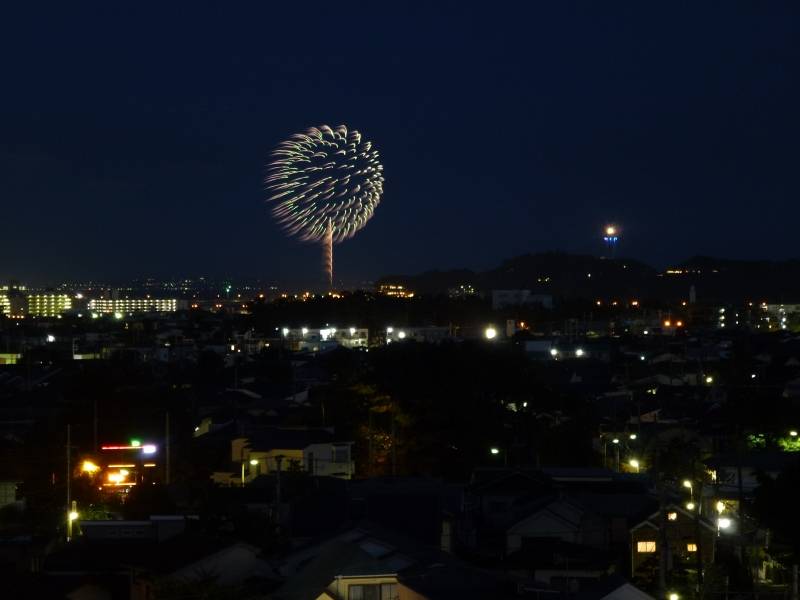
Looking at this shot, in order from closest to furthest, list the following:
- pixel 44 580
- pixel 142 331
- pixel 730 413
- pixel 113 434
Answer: pixel 44 580 → pixel 113 434 → pixel 730 413 → pixel 142 331

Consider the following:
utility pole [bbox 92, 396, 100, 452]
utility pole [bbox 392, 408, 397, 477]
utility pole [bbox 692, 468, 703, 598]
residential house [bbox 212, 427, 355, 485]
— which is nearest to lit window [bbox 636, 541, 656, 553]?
utility pole [bbox 692, 468, 703, 598]

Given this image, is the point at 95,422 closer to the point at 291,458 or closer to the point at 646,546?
the point at 291,458

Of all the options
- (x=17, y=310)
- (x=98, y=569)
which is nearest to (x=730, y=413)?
(x=98, y=569)

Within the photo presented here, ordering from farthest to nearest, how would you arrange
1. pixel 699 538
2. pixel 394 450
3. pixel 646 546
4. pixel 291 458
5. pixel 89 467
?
1. pixel 394 450
2. pixel 291 458
3. pixel 89 467
4. pixel 646 546
5. pixel 699 538

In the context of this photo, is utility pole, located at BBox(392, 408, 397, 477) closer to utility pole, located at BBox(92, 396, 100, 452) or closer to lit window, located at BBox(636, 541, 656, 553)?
utility pole, located at BBox(92, 396, 100, 452)

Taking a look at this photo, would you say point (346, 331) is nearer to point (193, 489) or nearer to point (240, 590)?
point (193, 489)

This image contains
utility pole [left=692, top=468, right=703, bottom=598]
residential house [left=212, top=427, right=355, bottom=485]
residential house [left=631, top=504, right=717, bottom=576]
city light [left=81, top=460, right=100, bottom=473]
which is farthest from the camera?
residential house [left=212, top=427, right=355, bottom=485]

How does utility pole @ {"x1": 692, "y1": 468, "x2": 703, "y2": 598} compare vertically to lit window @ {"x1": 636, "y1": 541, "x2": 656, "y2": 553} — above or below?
above

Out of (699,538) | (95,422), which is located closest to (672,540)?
(699,538)
